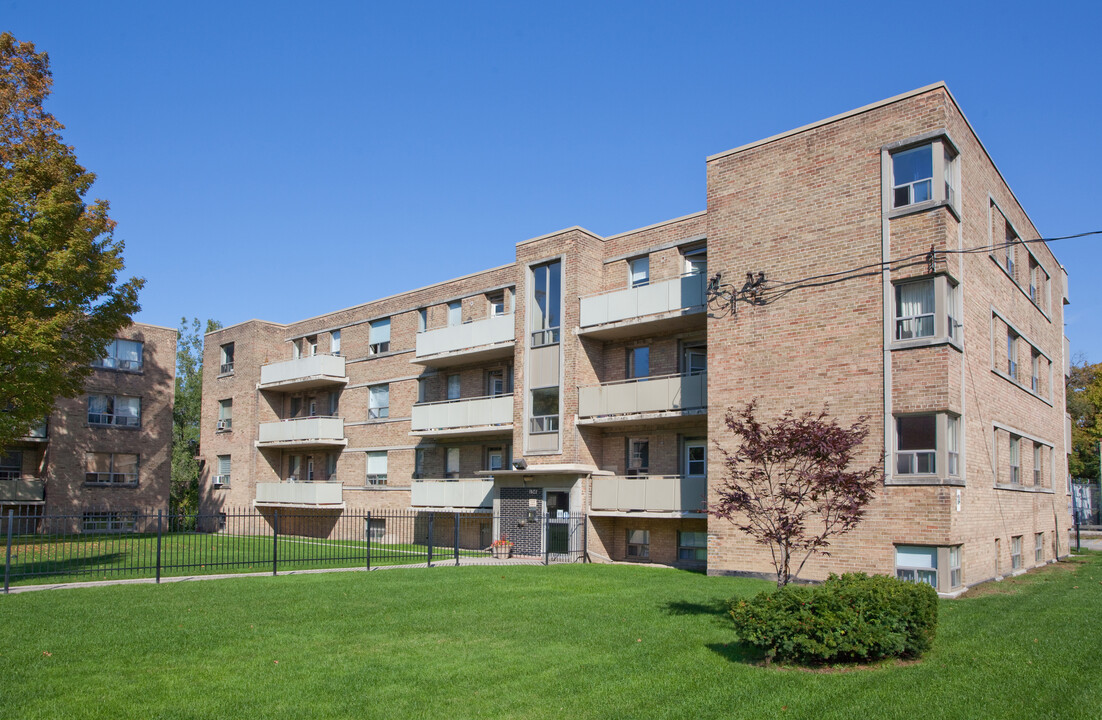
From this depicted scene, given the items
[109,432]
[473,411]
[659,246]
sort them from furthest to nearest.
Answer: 1. [109,432]
2. [473,411]
3. [659,246]

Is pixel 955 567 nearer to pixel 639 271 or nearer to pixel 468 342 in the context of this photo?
pixel 639 271

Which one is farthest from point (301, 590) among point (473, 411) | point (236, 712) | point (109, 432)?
point (109, 432)

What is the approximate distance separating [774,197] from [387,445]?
66.6ft

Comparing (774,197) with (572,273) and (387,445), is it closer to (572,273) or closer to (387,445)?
(572,273)

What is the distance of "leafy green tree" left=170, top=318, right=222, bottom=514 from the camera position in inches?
2159

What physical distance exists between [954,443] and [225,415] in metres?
35.6

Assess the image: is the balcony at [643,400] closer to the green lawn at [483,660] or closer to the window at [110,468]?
the green lawn at [483,660]

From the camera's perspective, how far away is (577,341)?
2650 centimetres

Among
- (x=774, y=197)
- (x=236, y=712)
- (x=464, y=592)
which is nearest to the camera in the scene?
(x=236, y=712)

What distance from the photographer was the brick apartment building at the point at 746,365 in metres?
18.5

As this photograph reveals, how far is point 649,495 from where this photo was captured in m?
24.3

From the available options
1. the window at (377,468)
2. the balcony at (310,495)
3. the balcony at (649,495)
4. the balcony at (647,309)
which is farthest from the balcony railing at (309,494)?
the balcony at (647,309)

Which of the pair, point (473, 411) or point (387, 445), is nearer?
point (473, 411)

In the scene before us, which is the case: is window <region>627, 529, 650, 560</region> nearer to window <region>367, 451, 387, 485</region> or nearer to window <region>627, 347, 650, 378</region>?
window <region>627, 347, 650, 378</region>
